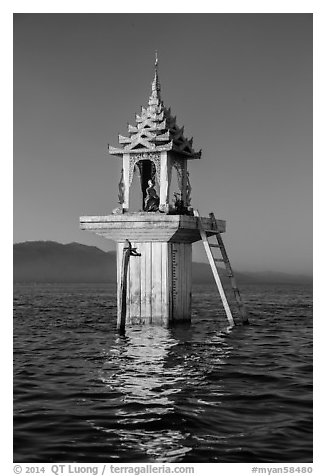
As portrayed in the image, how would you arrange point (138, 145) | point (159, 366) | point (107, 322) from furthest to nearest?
point (107, 322), point (138, 145), point (159, 366)

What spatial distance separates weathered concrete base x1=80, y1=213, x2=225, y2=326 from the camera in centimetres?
2575

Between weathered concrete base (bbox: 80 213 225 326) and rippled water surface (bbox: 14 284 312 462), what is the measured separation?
2.98 ft

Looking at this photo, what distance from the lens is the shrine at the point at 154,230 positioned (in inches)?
1012

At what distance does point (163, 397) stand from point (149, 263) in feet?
35.3

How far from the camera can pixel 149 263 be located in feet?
86.0

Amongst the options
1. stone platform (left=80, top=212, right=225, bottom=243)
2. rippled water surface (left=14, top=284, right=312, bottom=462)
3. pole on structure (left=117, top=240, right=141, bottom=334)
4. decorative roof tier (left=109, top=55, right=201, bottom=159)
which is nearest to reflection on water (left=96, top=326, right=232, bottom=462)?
rippled water surface (left=14, top=284, right=312, bottom=462)

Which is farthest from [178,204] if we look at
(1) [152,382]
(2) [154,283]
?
(1) [152,382]

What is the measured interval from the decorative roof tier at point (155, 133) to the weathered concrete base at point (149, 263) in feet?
10.1

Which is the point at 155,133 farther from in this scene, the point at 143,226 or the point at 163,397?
the point at 163,397

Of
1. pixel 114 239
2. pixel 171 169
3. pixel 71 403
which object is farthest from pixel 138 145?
pixel 71 403

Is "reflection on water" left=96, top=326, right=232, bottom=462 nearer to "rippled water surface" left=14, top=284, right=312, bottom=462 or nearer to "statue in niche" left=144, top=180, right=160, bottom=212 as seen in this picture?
"rippled water surface" left=14, top=284, right=312, bottom=462

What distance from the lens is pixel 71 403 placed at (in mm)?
15219

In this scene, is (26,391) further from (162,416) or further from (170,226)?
(170,226)
